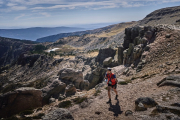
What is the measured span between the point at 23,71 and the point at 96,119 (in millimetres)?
115437

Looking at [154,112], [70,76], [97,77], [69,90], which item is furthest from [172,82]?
[97,77]

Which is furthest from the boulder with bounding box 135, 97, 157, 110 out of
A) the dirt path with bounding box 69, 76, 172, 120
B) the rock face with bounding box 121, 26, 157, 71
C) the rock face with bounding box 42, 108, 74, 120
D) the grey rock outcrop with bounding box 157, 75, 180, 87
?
the rock face with bounding box 121, 26, 157, 71

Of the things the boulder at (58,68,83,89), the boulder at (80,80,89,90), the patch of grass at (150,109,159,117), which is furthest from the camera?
the boulder at (80,80,89,90)

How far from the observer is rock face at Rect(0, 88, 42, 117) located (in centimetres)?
1642

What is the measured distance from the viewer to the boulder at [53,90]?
22031 mm

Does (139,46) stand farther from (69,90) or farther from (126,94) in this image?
(126,94)

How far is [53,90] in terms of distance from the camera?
24.0m

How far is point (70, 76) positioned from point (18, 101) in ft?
43.3

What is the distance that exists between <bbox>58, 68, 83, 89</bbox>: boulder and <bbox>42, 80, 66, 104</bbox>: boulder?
3.33m

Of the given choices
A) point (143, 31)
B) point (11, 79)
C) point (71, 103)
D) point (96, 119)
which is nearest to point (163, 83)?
point (96, 119)

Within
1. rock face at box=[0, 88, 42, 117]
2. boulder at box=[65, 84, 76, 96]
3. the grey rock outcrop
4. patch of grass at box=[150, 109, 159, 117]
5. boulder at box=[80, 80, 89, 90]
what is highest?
the grey rock outcrop

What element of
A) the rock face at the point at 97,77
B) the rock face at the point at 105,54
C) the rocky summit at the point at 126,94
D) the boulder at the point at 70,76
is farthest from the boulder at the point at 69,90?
the rock face at the point at 105,54

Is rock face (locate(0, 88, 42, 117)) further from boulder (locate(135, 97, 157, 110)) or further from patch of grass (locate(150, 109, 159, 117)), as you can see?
patch of grass (locate(150, 109, 159, 117))

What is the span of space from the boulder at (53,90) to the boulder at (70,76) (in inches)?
131
